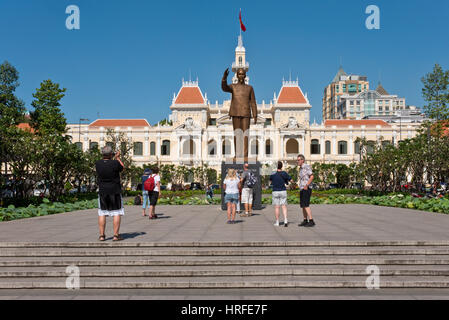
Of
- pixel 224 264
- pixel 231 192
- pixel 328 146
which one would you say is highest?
pixel 328 146

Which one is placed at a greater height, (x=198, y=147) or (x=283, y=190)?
(x=198, y=147)

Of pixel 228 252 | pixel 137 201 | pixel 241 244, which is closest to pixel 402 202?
pixel 137 201

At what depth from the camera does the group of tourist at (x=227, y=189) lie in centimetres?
786

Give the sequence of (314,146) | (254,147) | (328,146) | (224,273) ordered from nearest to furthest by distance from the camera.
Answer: (224,273) < (328,146) < (314,146) < (254,147)

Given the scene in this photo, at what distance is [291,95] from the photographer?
68.9m

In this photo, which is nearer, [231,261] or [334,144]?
[231,261]

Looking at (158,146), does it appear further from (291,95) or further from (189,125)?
(291,95)

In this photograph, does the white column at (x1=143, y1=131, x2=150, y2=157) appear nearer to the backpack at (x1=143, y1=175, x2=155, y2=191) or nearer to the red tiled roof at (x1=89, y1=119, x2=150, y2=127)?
the red tiled roof at (x1=89, y1=119, x2=150, y2=127)

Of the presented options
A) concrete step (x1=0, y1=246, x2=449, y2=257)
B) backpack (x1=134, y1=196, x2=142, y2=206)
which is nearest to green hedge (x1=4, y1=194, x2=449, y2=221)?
backpack (x1=134, y1=196, x2=142, y2=206)

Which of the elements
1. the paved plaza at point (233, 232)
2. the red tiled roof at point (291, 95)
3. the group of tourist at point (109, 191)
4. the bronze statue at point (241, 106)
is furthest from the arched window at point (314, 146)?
the group of tourist at point (109, 191)

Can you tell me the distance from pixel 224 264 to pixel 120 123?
65.0m

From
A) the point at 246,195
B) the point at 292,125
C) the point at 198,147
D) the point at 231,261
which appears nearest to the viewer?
the point at 231,261

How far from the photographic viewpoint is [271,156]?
213 ft
